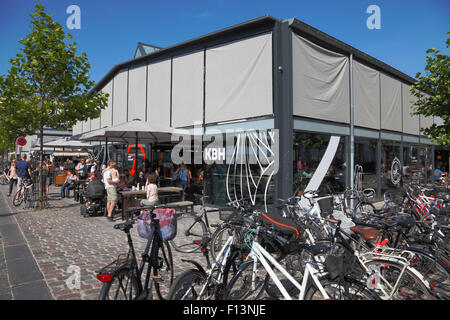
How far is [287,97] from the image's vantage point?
28.0ft

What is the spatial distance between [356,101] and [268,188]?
17.6 ft

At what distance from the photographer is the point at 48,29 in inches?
379

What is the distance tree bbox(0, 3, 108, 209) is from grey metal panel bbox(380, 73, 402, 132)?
11729 mm

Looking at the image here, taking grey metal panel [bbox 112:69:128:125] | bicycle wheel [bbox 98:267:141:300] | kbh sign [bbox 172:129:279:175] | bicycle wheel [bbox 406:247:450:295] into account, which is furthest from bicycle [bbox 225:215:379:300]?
grey metal panel [bbox 112:69:128:125]

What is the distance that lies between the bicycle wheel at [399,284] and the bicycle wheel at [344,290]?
53 cm

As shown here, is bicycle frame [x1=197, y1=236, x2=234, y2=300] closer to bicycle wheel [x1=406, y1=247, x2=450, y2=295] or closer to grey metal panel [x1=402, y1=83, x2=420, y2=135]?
bicycle wheel [x1=406, y1=247, x2=450, y2=295]

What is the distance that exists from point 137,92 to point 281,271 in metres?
13.3

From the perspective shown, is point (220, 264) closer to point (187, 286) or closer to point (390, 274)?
point (187, 286)

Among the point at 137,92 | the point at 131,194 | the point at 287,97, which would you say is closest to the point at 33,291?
the point at 131,194

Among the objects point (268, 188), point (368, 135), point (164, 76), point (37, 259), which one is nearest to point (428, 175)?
point (368, 135)

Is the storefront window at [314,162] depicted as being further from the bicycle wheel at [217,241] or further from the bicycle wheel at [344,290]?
the bicycle wheel at [344,290]

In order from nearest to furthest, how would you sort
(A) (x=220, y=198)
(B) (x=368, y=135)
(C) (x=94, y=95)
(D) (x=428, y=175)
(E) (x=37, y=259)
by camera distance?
(E) (x=37, y=259) → (A) (x=220, y=198) → (C) (x=94, y=95) → (B) (x=368, y=135) → (D) (x=428, y=175)

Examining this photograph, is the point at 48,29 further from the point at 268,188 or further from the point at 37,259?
the point at 268,188

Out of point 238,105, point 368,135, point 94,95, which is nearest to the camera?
point 238,105
